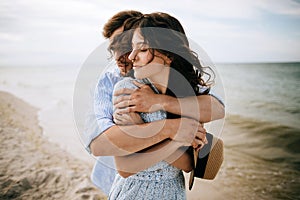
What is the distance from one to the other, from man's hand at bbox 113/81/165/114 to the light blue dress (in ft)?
0.11

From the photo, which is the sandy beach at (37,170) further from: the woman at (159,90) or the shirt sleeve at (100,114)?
the shirt sleeve at (100,114)

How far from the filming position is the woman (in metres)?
1.33

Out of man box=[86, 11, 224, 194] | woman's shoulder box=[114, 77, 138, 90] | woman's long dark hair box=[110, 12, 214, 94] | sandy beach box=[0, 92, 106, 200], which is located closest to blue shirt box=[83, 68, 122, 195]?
man box=[86, 11, 224, 194]

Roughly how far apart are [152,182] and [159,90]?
51 centimetres

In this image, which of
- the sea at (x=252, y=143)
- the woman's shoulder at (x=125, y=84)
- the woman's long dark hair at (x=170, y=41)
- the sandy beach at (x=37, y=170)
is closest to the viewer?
the woman's shoulder at (x=125, y=84)

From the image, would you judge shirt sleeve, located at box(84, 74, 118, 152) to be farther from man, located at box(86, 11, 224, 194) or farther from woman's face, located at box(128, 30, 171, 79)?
woman's face, located at box(128, 30, 171, 79)

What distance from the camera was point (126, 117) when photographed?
1.32m

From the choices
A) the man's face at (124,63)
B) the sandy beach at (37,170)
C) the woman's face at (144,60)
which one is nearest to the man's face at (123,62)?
the man's face at (124,63)

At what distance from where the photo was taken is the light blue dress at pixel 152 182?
1390mm

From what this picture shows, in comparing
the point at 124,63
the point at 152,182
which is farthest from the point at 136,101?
the point at 124,63

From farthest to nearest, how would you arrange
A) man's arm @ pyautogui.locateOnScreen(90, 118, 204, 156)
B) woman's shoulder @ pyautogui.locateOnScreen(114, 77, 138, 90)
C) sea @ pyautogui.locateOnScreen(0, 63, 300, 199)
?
sea @ pyautogui.locateOnScreen(0, 63, 300, 199) → woman's shoulder @ pyautogui.locateOnScreen(114, 77, 138, 90) → man's arm @ pyautogui.locateOnScreen(90, 118, 204, 156)

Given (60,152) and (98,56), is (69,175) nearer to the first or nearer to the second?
(60,152)

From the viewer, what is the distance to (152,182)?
1.42m

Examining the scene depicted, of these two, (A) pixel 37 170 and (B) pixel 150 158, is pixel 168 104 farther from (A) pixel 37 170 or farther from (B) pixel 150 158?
(A) pixel 37 170
